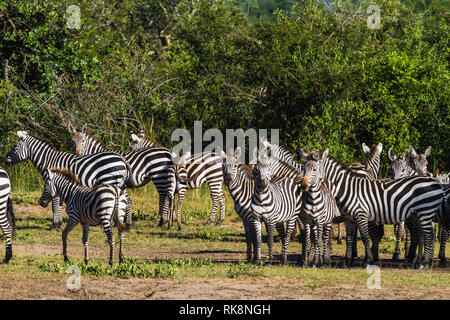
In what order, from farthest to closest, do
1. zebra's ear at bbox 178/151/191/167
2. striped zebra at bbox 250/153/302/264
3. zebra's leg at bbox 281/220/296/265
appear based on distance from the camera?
zebra's ear at bbox 178/151/191/167, zebra's leg at bbox 281/220/296/265, striped zebra at bbox 250/153/302/264

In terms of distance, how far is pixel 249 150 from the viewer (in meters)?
19.7

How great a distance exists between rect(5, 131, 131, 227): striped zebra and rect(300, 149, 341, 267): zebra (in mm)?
4739

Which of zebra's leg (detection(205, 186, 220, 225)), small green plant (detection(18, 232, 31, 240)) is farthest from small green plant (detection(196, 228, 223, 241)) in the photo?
small green plant (detection(18, 232, 31, 240))

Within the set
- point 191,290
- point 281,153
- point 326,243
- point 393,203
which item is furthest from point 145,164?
point 191,290

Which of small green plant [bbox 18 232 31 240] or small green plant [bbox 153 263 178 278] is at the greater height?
small green plant [bbox 18 232 31 240]

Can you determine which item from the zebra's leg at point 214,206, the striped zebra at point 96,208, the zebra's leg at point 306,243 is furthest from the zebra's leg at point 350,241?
the zebra's leg at point 214,206

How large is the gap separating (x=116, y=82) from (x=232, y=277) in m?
12.9

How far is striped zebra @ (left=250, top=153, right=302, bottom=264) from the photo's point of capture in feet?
35.9

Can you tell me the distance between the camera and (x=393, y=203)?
37.8 ft

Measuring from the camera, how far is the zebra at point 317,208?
11.1 m

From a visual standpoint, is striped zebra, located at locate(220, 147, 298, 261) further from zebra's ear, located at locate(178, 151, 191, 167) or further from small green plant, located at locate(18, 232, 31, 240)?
small green plant, located at locate(18, 232, 31, 240)

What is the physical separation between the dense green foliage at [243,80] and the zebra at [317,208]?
22.0 ft

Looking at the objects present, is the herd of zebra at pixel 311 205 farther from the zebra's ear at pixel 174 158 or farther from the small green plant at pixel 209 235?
the zebra's ear at pixel 174 158
